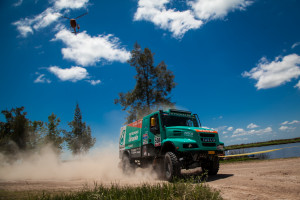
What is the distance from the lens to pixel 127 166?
12.5 meters

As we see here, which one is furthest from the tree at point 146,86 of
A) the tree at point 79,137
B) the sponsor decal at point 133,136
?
the tree at point 79,137

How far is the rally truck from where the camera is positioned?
8.32 meters

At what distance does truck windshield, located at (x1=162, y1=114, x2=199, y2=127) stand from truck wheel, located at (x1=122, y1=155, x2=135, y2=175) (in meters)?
4.42

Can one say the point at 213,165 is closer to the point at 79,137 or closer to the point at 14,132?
the point at 14,132

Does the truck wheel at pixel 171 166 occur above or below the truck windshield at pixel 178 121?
below

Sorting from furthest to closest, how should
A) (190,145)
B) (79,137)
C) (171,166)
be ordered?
(79,137) < (190,145) < (171,166)

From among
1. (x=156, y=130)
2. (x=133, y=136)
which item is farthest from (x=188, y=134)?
(x=133, y=136)

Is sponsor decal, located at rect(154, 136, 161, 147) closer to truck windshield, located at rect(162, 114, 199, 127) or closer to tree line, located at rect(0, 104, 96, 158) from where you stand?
truck windshield, located at rect(162, 114, 199, 127)

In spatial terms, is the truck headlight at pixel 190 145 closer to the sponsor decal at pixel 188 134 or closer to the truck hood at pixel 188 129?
the sponsor decal at pixel 188 134

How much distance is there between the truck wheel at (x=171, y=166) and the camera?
7902mm

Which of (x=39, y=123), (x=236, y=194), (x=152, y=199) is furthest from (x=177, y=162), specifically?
(x=39, y=123)

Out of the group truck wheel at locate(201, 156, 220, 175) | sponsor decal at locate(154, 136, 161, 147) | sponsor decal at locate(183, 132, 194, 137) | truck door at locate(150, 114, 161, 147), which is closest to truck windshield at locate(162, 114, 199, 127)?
truck door at locate(150, 114, 161, 147)

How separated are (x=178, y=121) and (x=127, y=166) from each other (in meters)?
5.00

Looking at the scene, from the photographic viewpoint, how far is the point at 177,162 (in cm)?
799
